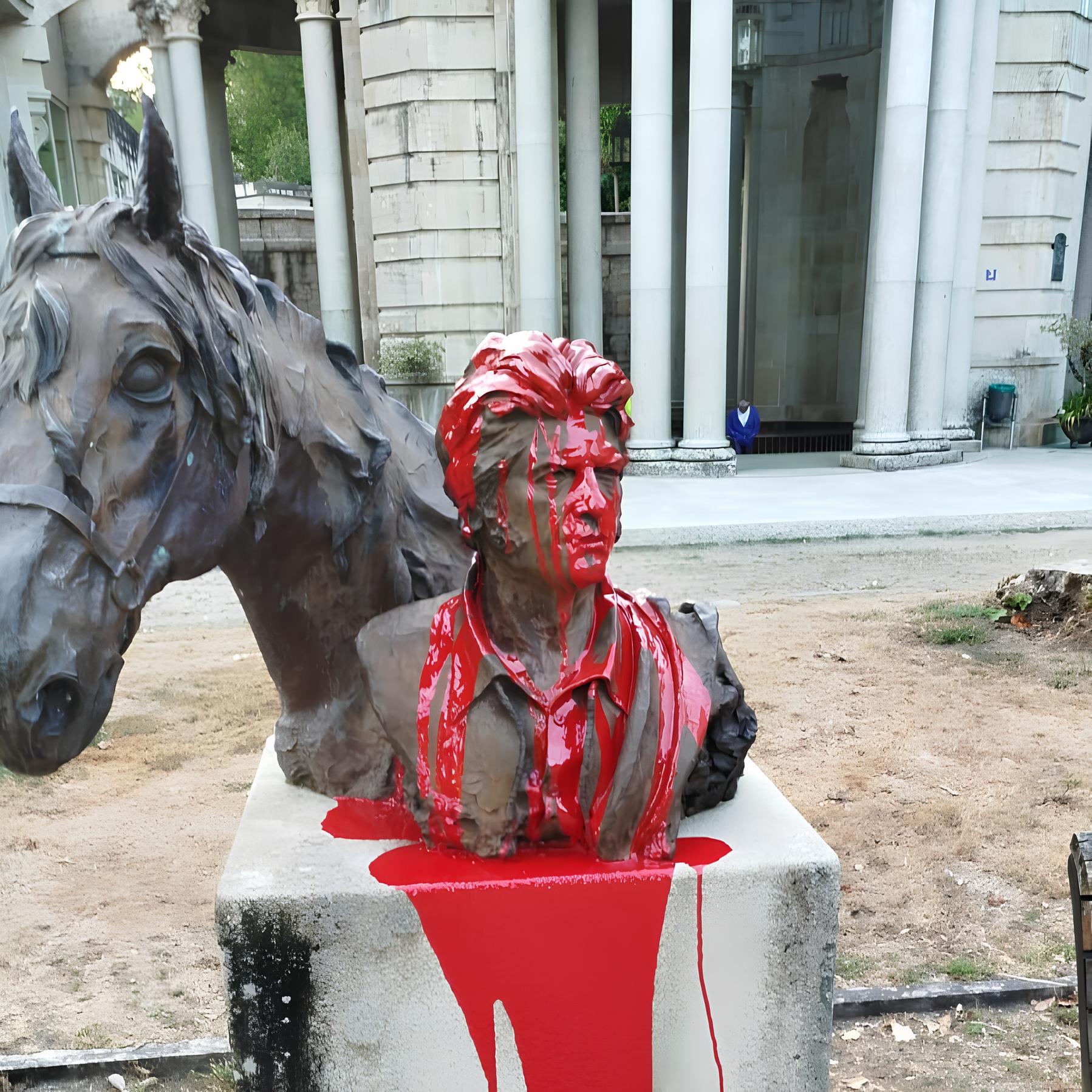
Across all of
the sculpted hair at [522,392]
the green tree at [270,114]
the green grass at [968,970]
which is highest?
the green tree at [270,114]

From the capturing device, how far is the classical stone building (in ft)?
33.6

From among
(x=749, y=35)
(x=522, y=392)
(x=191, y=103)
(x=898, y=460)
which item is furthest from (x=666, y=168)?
(x=522, y=392)

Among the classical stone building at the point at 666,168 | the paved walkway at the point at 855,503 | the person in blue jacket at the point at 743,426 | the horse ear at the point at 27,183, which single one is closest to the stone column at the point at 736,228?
the classical stone building at the point at 666,168

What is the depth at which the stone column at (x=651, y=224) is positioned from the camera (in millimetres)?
9852

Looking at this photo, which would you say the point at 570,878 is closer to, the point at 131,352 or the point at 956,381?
the point at 131,352

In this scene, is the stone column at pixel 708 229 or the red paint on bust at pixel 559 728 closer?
the red paint on bust at pixel 559 728

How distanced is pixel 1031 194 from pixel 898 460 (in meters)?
4.43

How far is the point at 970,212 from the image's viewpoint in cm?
1155

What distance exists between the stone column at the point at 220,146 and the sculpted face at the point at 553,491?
14.6 m

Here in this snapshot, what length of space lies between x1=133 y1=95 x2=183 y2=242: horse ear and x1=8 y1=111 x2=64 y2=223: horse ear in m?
0.16

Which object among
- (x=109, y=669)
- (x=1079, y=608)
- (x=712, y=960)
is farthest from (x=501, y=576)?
(x=1079, y=608)

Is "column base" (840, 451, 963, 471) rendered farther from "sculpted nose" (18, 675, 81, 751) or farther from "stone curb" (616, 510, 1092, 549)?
"sculpted nose" (18, 675, 81, 751)

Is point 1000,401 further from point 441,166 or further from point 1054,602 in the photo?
point 441,166

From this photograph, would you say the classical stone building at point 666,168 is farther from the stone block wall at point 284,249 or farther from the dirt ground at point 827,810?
the dirt ground at point 827,810
